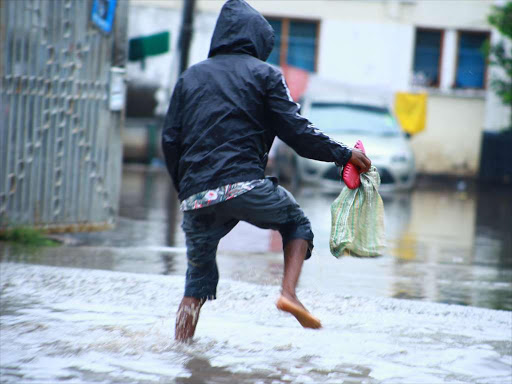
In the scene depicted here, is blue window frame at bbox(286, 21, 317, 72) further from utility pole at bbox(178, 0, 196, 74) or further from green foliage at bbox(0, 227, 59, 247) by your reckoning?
green foliage at bbox(0, 227, 59, 247)

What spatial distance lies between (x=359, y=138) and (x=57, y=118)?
898 centimetres

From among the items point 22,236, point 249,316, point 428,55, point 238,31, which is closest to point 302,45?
point 428,55

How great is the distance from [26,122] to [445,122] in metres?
17.4

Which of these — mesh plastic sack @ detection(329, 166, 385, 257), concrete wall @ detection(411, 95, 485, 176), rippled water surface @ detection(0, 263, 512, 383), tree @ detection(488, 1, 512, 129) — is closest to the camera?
rippled water surface @ detection(0, 263, 512, 383)

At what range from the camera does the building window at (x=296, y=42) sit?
24.6 metres

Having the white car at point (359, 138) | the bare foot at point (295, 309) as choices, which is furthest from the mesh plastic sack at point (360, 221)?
the white car at point (359, 138)

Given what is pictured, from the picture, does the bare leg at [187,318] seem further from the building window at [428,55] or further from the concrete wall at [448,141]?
the building window at [428,55]

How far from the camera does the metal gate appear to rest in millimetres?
→ 7816

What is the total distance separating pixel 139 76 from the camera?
23297 mm

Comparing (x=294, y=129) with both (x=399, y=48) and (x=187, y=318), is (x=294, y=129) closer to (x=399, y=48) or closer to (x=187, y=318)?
(x=187, y=318)

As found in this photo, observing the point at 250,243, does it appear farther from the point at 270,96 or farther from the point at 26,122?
the point at 270,96

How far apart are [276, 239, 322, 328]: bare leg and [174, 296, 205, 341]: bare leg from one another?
0.45 metres

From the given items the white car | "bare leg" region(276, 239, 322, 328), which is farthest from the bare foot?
the white car

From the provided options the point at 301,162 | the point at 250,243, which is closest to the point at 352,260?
the point at 250,243
